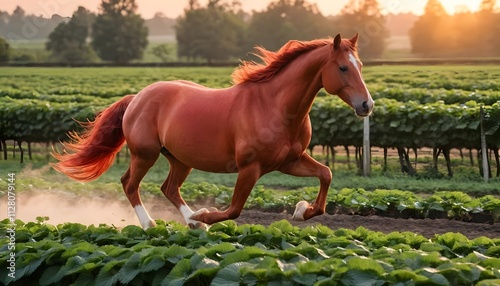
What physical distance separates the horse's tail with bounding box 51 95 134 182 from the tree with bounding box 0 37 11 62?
3098 centimetres

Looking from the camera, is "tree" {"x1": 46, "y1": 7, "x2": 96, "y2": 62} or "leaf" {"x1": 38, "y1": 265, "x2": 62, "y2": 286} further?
"tree" {"x1": 46, "y1": 7, "x2": 96, "y2": 62}

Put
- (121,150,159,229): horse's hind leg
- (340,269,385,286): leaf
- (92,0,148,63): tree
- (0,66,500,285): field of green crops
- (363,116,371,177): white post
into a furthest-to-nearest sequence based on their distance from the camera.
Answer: (92,0,148,63): tree
(363,116,371,177): white post
(121,150,159,229): horse's hind leg
(0,66,500,285): field of green crops
(340,269,385,286): leaf

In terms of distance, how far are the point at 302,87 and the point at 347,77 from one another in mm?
541

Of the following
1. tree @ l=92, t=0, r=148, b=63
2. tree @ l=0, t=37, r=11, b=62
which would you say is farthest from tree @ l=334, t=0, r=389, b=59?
tree @ l=92, t=0, r=148, b=63

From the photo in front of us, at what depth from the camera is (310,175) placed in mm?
7762

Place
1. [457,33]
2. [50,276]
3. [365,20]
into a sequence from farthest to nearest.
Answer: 1. [457,33]
2. [365,20]
3. [50,276]

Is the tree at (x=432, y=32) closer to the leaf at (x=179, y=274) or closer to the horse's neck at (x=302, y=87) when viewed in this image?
the horse's neck at (x=302, y=87)

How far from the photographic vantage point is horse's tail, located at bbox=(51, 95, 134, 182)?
9273mm

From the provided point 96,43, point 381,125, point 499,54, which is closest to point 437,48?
point 499,54

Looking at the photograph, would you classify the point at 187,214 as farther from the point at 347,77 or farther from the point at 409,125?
the point at 409,125

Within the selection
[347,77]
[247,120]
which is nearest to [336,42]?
[347,77]

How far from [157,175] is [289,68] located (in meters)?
9.56

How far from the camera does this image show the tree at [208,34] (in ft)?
175

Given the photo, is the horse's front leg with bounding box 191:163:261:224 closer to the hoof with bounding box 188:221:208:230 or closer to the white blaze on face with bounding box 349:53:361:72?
the hoof with bounding box 188:221:208:230
